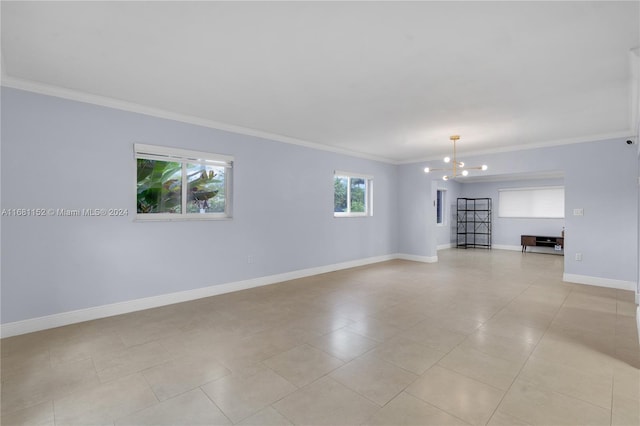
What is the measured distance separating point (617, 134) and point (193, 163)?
6774 millimetres

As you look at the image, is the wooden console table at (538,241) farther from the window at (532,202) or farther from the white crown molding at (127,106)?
the white crown molding at (127,106)

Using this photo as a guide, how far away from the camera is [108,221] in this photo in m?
3.78

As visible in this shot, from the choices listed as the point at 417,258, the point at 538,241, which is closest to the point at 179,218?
the point at 417,258

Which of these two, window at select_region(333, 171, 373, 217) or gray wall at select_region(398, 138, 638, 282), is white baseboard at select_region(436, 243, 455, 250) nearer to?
window at select_region(333, 171, 373, 217)

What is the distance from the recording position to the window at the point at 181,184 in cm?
416

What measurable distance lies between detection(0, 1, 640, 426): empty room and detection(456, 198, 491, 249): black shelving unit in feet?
16.7

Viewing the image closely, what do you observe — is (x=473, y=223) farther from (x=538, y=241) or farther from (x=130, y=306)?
(x=130, y=306)

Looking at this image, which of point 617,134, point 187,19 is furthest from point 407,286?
point 187,19

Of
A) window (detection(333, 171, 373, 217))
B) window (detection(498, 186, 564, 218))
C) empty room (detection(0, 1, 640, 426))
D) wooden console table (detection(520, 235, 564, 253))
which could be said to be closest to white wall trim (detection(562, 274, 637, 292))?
empty room (detection(0, 1, 640, 426))

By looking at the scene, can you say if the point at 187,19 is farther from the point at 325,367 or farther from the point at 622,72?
the point at 622,72

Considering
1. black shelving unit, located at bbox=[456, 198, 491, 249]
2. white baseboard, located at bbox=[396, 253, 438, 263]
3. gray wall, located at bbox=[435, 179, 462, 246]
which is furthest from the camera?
black shelving unit, located at bbox=[456, 198, 491, 249]

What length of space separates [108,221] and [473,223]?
11.2 m

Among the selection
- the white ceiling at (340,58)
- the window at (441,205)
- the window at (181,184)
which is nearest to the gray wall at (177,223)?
the window at (181,184)

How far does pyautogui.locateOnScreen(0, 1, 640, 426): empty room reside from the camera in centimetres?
214
